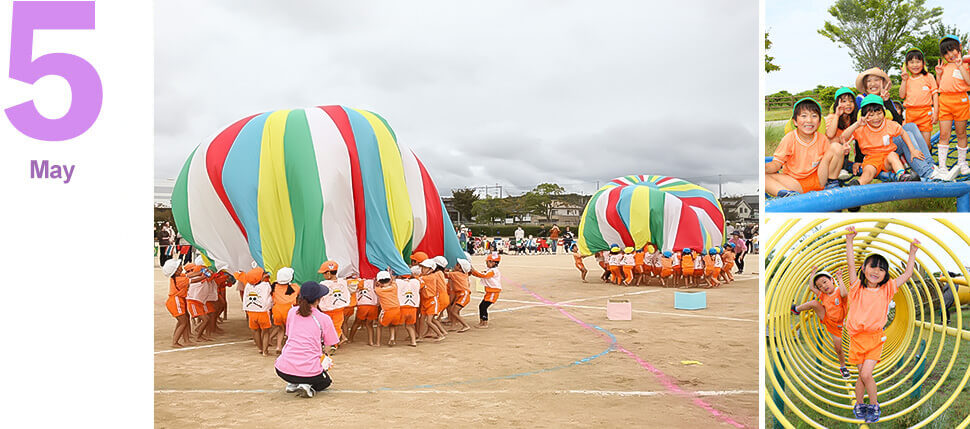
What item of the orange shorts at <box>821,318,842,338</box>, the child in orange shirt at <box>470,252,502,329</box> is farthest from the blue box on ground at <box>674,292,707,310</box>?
the orange shorts at <box>821,318,842,338</box>

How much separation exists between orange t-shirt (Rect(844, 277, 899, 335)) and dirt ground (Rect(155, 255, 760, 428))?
131cm

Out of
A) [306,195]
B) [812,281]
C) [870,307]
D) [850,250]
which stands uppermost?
[306,195]

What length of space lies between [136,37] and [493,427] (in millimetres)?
3688

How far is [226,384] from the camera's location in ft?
21.5

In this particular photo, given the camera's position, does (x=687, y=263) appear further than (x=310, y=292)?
Yes

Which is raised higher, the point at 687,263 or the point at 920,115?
the point at 920,115

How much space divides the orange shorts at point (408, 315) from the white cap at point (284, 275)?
4.85 ft

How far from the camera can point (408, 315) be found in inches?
332

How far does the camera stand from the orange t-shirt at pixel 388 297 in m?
8.26

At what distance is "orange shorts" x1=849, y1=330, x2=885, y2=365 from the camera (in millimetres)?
4301

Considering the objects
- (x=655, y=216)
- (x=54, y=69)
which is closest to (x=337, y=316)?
→ (x=54, y=69)

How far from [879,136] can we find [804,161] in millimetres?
443

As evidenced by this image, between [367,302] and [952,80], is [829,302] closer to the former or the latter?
[952,80]

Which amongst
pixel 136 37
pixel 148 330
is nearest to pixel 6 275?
pixel 148 330
